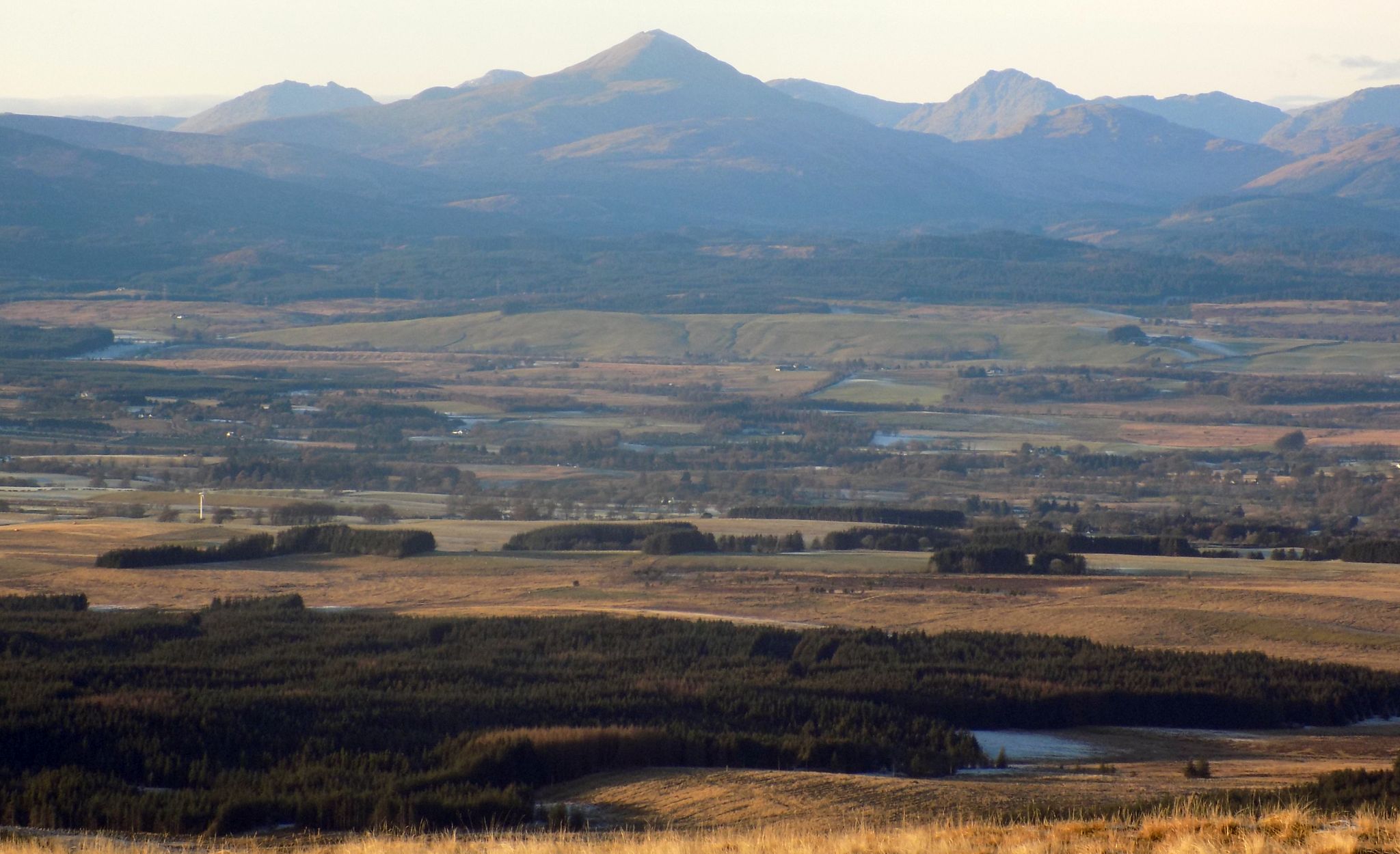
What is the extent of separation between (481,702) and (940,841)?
9979 mm

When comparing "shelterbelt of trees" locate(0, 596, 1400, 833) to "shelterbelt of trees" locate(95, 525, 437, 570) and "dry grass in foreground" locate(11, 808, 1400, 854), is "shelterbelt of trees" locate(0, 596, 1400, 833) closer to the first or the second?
"dry grass in foreground" locate(11, 808, 1400, 854)

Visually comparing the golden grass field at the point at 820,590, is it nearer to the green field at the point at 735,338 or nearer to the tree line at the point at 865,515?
the tree line at the point at 865,515

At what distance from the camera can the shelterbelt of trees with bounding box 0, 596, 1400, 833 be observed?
58.2 feet

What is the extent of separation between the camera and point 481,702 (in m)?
22.7

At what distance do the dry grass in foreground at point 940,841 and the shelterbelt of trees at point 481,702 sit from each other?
5.63 feet

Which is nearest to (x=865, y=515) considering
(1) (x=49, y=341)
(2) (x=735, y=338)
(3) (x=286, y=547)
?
(3) (x=286, y=547)

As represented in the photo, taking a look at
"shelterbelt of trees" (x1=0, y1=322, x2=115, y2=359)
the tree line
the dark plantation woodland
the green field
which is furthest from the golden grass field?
the green field

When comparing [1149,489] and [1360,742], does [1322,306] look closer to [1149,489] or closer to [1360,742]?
[1149,489]

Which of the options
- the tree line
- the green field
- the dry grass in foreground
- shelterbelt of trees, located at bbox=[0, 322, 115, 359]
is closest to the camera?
→ the dry grass in foreground

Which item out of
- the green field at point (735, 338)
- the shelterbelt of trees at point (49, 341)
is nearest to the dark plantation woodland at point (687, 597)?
the shelterbelt of trees at point (49, 341)

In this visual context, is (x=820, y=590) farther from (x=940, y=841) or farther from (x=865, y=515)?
(x=940, y=841)

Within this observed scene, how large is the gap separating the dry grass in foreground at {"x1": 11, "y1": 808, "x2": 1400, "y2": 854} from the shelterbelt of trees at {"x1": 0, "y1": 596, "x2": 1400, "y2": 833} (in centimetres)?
172

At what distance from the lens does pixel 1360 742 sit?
22.5m

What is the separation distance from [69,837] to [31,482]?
51.1 meters
